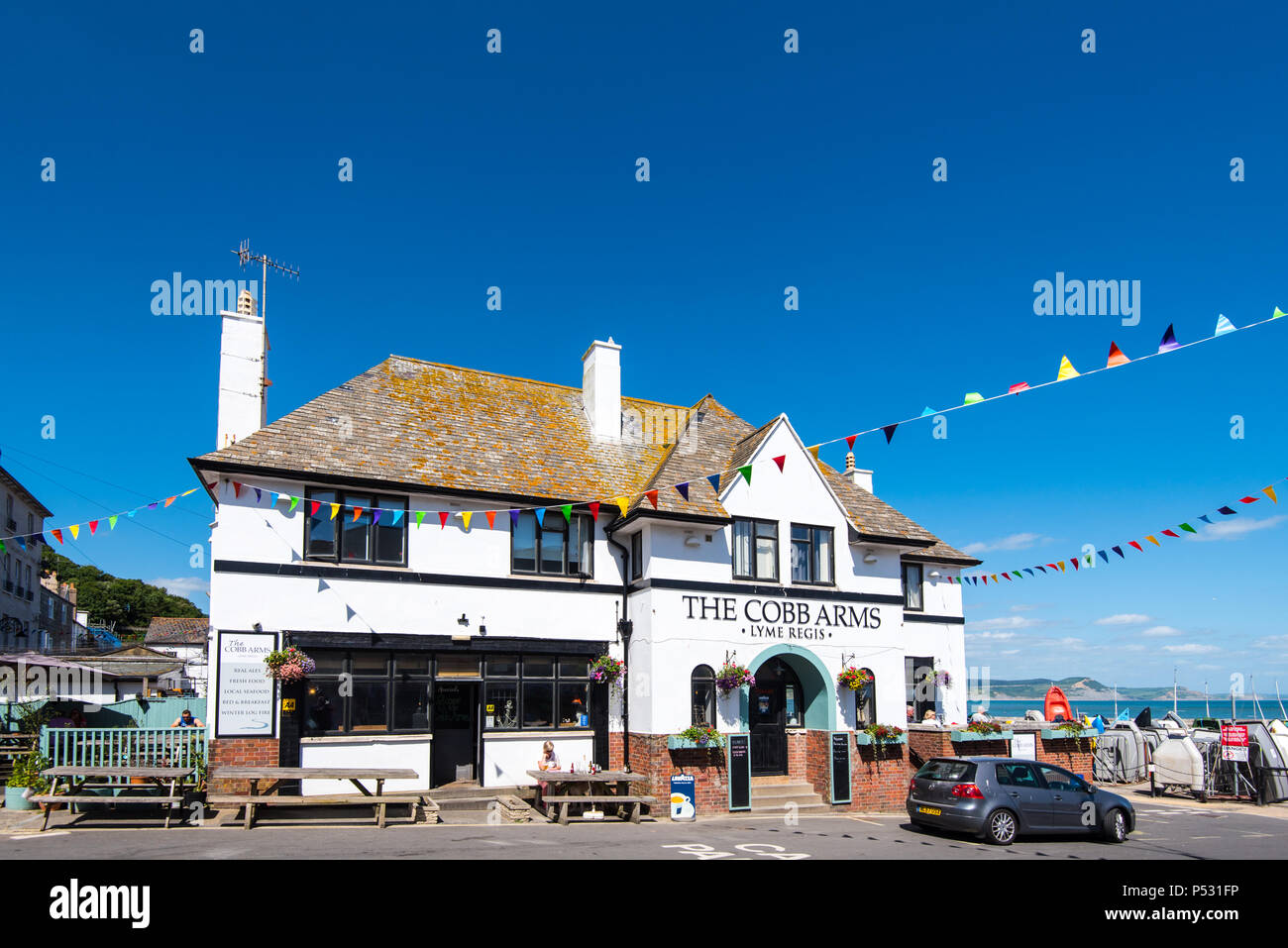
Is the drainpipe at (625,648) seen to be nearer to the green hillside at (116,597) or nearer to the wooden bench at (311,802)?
the wooden bench at (311,802)

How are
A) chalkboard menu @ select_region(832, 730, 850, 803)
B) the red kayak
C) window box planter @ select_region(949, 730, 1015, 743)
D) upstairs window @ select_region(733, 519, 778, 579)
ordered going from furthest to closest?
1. the red kayak
2. window box planter @ select_region(949, 730, 1015, 743)
3. upstairs window @ select_region(733, 519, 778, 579)
4. chalkboard menu @ select_region(832, 730, 850, 803)

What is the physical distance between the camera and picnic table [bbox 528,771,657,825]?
16.6 metres

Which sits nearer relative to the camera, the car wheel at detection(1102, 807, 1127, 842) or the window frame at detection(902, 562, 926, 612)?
the car wheel at detection(1102, 807, 1127, 842)

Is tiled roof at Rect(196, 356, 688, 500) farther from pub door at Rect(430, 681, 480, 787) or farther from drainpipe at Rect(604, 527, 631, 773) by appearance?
pub door at Rect(430, 681, 480, 787)

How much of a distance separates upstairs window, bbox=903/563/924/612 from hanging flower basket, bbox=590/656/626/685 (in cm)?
1047

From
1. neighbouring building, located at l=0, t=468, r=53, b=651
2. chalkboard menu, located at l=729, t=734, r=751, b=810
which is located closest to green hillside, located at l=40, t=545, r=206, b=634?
neighbouring building, located at l=0, t=468, r=53, b=651

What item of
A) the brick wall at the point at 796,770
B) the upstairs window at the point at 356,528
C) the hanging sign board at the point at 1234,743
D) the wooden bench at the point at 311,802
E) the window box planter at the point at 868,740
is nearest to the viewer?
the wooden bench at the point at 311,802

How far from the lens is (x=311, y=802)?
15.0 metres

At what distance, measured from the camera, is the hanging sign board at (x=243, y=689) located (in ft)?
54.1

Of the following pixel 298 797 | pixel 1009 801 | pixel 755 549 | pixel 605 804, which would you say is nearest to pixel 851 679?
pixel 755 549

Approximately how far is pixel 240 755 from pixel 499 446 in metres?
8.23

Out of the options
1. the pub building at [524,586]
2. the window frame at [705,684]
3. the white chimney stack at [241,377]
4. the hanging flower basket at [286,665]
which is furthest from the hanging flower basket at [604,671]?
the white chimney stack at [241,377]

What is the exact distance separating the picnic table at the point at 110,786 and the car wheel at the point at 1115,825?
15.2 metres
